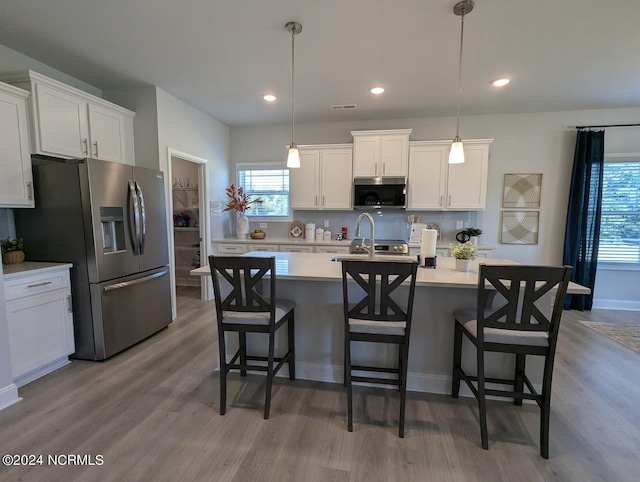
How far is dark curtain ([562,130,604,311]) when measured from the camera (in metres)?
3.99

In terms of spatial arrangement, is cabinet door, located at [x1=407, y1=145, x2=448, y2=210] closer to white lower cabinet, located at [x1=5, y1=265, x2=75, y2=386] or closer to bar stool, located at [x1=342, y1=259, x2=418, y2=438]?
bar stool, located at [x1=342, y1=259, x2=418, y2=438]

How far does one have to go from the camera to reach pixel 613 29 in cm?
226

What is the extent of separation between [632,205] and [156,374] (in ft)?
19.8

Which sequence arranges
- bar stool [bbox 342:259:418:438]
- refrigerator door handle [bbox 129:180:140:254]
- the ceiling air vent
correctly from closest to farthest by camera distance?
1. bar stool [bbox 342:259:418:438]
2. refrigerator door handle [bbox 129:180:140:254]
3. the ceiling air vent

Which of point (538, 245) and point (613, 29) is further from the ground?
point (613, 29)

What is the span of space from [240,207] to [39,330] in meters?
2.78

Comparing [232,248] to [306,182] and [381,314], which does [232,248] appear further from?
[381,314]

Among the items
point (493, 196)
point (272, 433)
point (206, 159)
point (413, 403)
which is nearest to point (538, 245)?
point (493, 196)

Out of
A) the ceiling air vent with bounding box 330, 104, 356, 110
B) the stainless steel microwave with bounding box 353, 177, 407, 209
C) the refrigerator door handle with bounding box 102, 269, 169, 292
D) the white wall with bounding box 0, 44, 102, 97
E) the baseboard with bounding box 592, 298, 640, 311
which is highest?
the ceiling air vent with bounding box 330, 104, 356, 110

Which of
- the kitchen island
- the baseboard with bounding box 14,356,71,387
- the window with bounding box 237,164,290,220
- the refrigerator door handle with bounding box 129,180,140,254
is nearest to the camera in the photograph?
the kitchen island

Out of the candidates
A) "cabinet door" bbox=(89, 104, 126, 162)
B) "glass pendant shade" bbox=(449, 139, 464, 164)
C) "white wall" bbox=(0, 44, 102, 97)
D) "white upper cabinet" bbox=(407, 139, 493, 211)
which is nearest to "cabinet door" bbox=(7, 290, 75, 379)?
"cabinet door" bbox=(89, 104, 126, 162)

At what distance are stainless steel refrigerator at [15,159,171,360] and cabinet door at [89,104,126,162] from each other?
47cm

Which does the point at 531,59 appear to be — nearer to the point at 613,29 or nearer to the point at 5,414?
the point at 613,29

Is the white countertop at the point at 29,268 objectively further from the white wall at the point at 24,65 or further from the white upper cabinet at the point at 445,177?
the white upper cabinet at the point at 445,177
